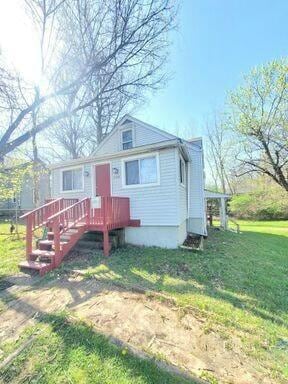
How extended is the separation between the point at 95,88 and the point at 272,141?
1567 cm

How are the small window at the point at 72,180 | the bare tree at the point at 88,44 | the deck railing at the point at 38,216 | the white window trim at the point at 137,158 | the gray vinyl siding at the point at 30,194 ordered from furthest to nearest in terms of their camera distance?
the gray vinyl siding at the point at 30,194 < the small window at the point at 72,180 < the white window trim at the point at 137,158 < the bare tree at the point at 88,44 < the deck railing at the point at 38,216

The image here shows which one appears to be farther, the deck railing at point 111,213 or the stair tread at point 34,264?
the deck railing at point 111,213

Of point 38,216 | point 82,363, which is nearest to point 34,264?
point 38,216

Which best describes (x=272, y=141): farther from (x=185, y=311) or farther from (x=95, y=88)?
(x=185, y=311)

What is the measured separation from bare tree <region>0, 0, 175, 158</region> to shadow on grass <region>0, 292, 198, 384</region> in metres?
5.77

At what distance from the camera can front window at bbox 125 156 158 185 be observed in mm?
8711

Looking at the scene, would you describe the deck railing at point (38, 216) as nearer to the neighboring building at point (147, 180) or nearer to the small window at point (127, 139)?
the neighboring building at point (147, 180)

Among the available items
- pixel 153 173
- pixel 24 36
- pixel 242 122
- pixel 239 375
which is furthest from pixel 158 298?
pixel 242 122

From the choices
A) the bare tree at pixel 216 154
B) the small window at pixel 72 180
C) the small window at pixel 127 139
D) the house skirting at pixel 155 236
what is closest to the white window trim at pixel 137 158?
the house skirting at pixel 155 236

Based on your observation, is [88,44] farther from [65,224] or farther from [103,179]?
[65,224]

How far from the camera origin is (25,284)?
552 centimetres

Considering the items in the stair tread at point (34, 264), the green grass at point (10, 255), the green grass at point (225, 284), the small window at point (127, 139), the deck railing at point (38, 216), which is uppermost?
the small window at point (127, 139)

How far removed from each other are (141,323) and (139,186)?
559 centimetres

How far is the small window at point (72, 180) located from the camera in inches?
420
